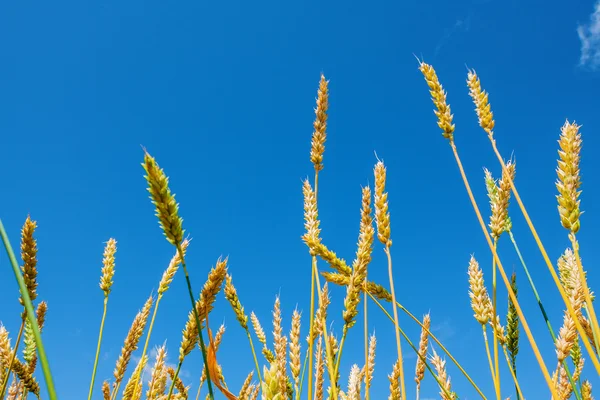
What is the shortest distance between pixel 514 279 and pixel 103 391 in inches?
133

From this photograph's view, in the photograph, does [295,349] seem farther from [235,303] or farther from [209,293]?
[209,293]

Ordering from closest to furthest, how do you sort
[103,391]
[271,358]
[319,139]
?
[319,139]
[271,358]
[103,391]

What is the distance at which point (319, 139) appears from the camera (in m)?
2.88

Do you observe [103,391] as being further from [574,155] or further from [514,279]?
[574,155]

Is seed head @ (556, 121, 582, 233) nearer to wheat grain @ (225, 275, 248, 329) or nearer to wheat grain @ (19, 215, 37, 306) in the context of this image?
wheat grain @ (225, 275, 248, 329)

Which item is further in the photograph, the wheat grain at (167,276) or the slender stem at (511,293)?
the wheat grain at (167,276)

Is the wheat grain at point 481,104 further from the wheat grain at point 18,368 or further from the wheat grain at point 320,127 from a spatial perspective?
the wheat grain at point 18,368

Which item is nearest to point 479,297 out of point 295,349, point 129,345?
point 295,349

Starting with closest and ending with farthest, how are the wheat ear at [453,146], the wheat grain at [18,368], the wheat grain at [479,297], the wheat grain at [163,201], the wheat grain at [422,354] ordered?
the wheat grain at [163,201], the wheat ear at [453,146], the wheat grain at [479,297], the wheat grain at [18,368], the wheat grain at [422,354]

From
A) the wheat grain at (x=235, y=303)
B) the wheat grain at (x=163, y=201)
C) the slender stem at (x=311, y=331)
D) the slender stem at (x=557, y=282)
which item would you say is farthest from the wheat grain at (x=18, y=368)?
the slender stem at (x=557, y=282)

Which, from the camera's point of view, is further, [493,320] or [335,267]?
[335,267]

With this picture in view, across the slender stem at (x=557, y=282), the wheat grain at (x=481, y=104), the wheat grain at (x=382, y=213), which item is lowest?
the slender stem at (x=557, y=282)

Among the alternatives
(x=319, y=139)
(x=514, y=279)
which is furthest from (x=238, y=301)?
(x=514, y=279)

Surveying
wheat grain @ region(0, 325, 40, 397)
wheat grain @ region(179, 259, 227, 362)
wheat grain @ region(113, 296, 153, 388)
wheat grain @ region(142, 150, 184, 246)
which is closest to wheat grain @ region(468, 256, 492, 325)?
wheat grain @ region(179, 259, 227, 362)
